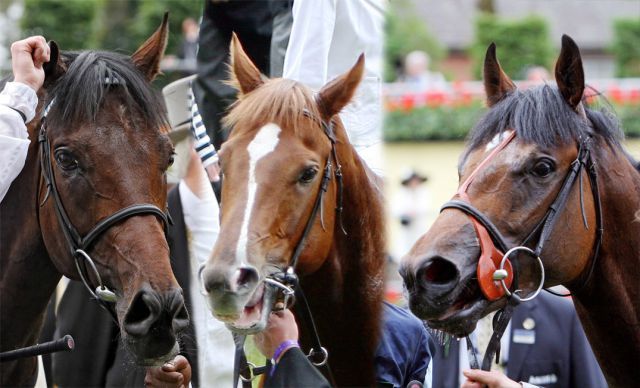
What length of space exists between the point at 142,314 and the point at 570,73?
1.93m

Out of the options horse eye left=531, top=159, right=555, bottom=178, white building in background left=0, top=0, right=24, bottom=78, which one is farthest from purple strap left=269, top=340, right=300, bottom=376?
white building in background left=0, top=0, right=24, bottom=78

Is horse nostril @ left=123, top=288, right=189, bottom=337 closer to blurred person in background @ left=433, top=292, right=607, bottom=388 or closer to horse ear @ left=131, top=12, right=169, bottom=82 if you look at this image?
horse ear @ left=131, top=12, right=169, bottom=82

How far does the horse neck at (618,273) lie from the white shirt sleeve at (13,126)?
2320mm

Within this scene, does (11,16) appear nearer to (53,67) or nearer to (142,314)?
(53,67)

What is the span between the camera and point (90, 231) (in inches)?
157

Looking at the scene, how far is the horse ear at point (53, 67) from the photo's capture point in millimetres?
4191

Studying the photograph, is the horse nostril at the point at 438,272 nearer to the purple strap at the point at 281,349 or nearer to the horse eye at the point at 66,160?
the purple strap at the point at 281,349

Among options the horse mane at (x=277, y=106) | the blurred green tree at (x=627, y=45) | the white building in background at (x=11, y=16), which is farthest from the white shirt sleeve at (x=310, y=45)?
the blurred green tree at (x=627, y=45)

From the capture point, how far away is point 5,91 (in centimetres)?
405

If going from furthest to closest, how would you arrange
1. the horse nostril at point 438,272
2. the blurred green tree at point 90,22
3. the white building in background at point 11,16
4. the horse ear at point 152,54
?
the blurred green tree at point 90,22 → the white building in background at point 11,16 → the horse ear at point 152,54 → the horse nostril at point 438,272

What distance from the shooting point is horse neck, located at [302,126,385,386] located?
434 cm

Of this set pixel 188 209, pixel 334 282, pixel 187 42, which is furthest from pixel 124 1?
pixel 334 282

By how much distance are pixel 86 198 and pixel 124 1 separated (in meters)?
21.8

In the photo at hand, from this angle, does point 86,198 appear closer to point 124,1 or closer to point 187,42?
point 187,42
